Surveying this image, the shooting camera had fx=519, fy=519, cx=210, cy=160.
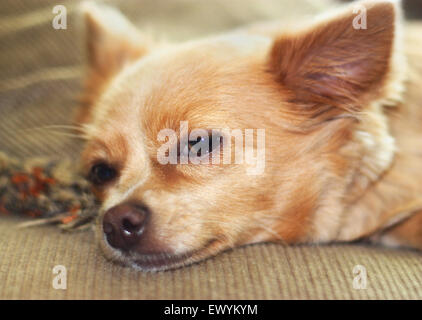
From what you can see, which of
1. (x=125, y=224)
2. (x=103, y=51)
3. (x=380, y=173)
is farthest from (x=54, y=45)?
Answer: (x=380, y=173)

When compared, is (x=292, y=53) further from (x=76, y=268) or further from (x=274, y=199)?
(x=76, y=268)

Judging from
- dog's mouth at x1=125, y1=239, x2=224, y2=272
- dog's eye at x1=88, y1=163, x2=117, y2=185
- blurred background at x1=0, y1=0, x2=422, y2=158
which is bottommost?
dog's mouth at x1=125, y1=239, x2=224, y2=272

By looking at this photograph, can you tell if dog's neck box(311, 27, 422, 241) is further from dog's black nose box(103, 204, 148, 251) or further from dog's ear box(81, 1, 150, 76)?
dog's ear box(81, 1, 150, 76)

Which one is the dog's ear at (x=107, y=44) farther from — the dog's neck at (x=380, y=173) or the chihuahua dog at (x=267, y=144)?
the dog's neck at (x=380, y=173)

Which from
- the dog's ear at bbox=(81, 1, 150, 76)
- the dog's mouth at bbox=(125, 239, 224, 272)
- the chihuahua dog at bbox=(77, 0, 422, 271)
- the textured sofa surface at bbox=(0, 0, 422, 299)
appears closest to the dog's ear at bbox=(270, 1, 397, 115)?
the chihuahua dog at bbox=(77, 0, 422, 271)

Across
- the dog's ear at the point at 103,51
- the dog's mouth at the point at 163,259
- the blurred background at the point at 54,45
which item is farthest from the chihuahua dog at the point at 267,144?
the blurred background at the point at 54,45

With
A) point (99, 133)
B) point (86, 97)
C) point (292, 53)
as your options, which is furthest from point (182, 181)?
point (86, 97)
